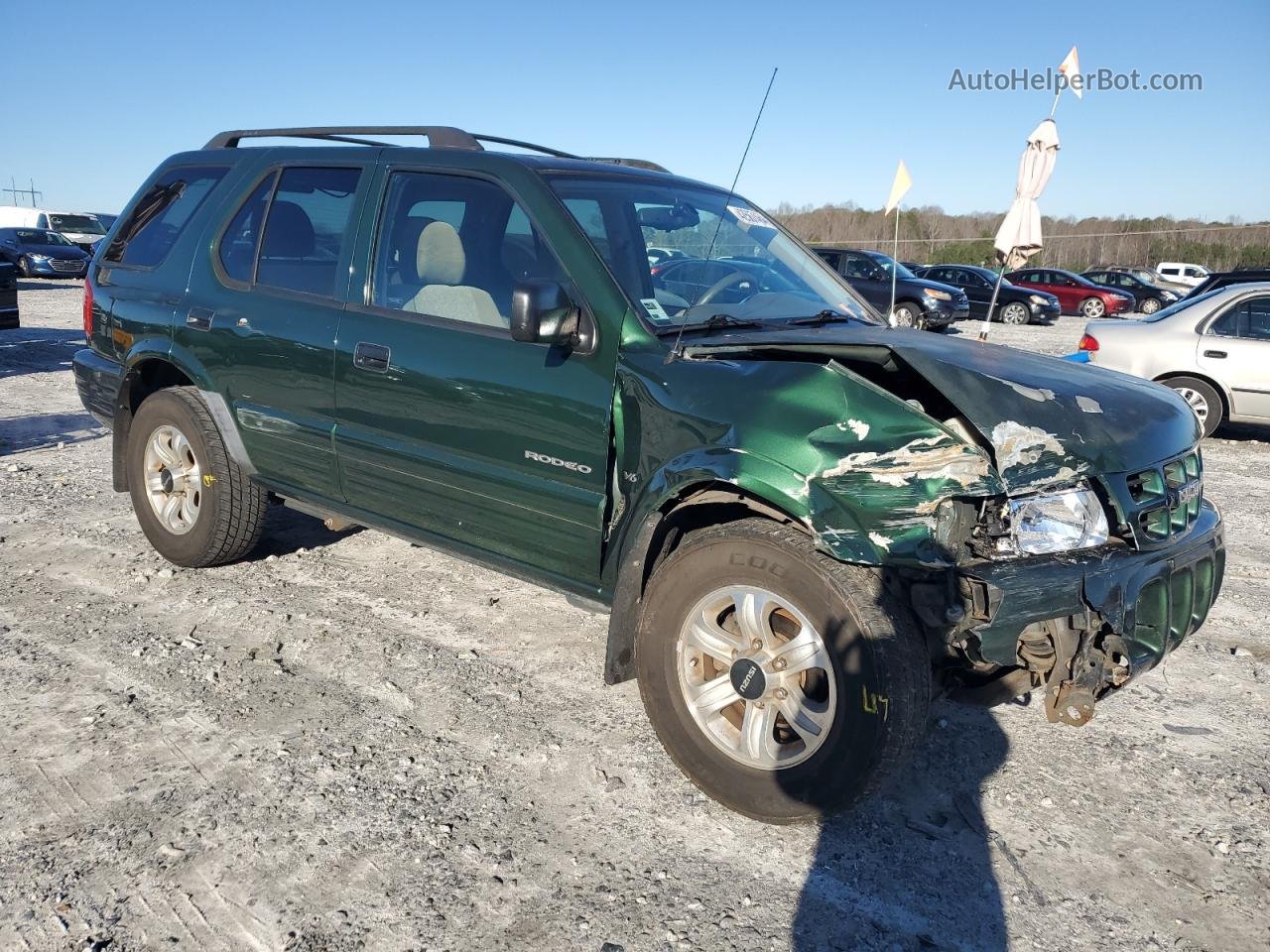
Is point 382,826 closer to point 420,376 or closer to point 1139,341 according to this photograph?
point 420,376

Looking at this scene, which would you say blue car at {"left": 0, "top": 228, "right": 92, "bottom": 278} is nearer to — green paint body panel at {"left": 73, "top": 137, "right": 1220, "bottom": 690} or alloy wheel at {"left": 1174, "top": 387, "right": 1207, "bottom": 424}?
green paint body panel at {"left": 73, "top": 137, "right": 1220, "bottom": 690}

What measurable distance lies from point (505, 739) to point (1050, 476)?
1929 millimetres

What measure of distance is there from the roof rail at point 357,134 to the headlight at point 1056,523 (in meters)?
2.47

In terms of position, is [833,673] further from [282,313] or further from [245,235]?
[245,235]

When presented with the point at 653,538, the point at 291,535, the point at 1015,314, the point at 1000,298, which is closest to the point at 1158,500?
the point at 653,538

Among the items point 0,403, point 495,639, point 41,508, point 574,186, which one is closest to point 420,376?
point 574,186

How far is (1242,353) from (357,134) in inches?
324

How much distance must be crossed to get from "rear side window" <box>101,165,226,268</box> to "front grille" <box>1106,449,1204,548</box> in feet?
13.5

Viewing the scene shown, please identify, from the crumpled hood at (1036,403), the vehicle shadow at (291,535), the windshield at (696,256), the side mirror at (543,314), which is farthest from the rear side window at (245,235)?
the crumpled hood at (1036,403)

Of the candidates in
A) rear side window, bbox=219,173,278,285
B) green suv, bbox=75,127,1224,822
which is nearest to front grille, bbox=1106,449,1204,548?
green suv, bbox=75,127,1224,822

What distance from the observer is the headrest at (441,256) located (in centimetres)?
380

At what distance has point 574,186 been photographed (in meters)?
3.70

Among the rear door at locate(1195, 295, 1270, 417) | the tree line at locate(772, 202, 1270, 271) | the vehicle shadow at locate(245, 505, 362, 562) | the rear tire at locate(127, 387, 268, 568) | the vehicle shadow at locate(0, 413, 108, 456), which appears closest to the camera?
the rear tire at locate(127, 387, 268, 568)

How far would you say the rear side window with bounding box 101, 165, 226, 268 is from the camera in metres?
4.80
